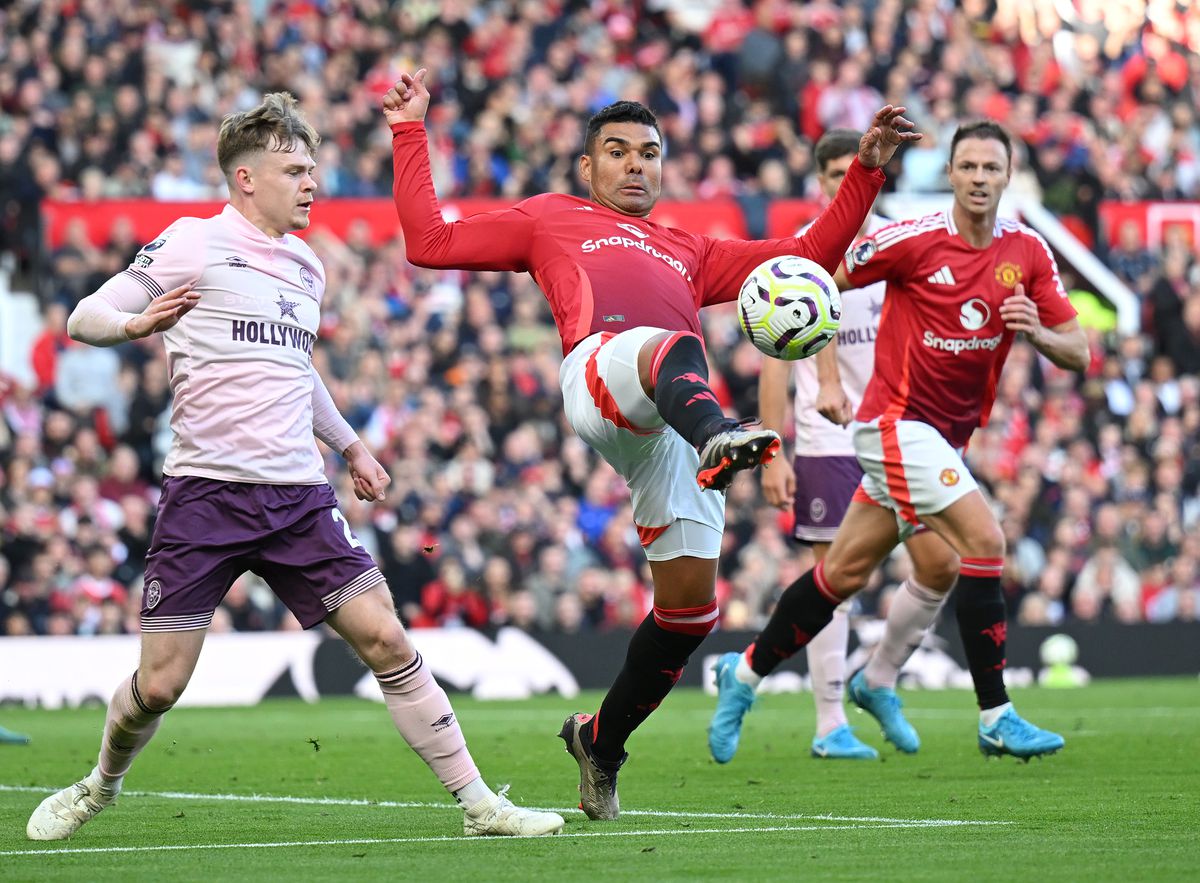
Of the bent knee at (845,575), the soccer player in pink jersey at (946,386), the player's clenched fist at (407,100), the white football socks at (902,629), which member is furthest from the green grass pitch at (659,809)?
the player's clenched fist at (407,100)

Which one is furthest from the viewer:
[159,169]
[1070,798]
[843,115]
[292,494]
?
[843,115]

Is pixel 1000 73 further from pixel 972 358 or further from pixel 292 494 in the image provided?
pixel 292 494

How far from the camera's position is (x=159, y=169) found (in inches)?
758

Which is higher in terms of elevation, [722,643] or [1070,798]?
[1070,798]

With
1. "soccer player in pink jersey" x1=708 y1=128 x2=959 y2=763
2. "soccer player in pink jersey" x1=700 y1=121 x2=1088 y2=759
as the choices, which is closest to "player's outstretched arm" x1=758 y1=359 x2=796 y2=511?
"soccer player in pink jersey" x1=708 y1=128 x2=959 y2=763

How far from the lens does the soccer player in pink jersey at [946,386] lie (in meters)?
8.98

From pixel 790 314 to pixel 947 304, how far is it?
2.84 metres

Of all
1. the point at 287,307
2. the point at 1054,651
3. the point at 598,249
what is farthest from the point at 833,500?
the point at 1054,651

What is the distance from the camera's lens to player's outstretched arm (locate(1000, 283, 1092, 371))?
882 centimetres

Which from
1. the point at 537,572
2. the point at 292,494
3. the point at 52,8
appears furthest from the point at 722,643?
the point at 292,494

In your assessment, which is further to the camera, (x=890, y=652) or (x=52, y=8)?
(x=52, y=8)

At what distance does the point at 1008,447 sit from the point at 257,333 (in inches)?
594

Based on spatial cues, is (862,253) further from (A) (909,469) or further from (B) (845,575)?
(B) (845,575)

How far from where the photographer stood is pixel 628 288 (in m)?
6.96
